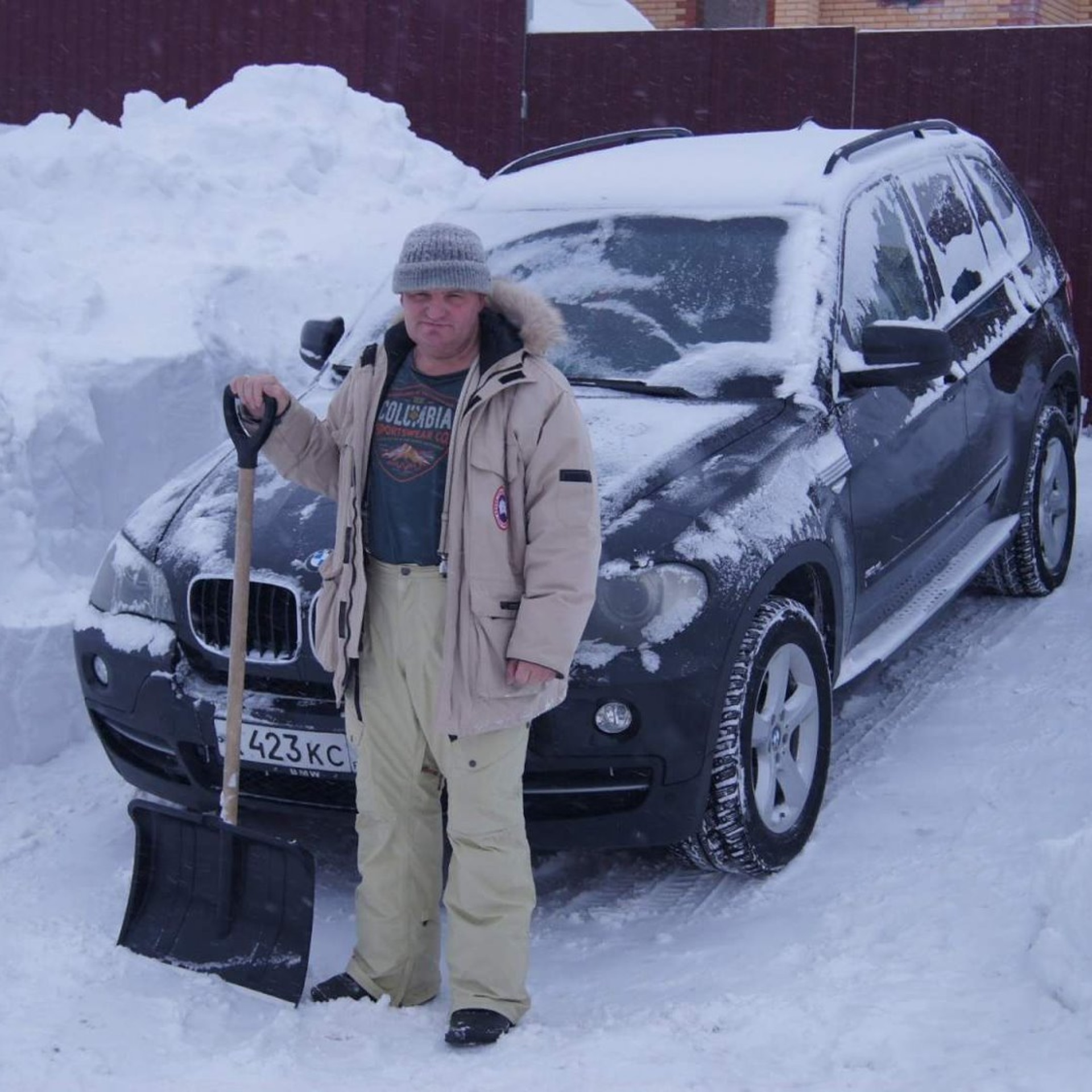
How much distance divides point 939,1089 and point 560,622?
1.13m

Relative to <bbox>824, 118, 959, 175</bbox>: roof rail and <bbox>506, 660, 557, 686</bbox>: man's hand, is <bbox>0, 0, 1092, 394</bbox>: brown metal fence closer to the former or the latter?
<bbox>824, 118, 959, 175</bbox>: roof rail

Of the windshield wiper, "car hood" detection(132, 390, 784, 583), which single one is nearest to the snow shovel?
"car hood" detection(132, 390, 784, 583)

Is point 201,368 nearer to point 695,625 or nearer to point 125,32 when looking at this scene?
point 695,625

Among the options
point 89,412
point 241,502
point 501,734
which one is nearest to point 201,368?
point 89,412

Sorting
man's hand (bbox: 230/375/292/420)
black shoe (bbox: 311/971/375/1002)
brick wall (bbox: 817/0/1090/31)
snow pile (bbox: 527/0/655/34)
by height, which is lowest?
black shoe (bbox: 311/971/375/1002)

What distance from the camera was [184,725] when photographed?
405 centimetres

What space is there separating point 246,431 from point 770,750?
1.48 metres

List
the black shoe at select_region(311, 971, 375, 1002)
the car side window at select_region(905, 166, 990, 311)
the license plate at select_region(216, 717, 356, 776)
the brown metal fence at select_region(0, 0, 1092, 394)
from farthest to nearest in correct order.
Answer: the brown metal fence at select_region(0, 0, 1092, 394) → the car side window at select_region(905, 166, 990, 311) → the license plate at select_region(216, 717, 356, 776) → the black shoe at select_region(311, 971, 375, 1002)

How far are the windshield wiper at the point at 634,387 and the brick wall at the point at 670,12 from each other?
14.1 metres

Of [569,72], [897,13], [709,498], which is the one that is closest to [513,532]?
[709,498]

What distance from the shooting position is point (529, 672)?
3.29 m

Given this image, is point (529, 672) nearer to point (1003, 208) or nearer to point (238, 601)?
point (238, 601)

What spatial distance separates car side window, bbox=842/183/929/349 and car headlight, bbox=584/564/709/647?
126 centimetres

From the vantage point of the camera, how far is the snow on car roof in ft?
16.6
